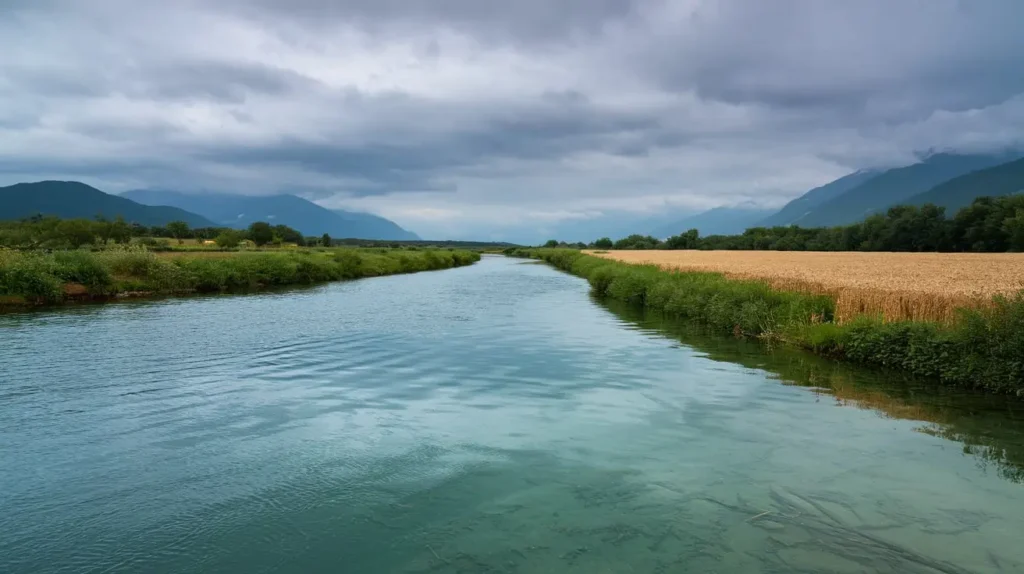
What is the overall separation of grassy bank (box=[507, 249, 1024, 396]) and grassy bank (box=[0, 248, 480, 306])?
31.3 m

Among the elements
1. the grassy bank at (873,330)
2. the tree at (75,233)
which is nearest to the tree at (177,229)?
the tree at (75,233)

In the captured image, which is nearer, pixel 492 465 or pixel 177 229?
pixel 492 465

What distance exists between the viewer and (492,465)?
371 inches

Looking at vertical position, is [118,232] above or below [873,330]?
above

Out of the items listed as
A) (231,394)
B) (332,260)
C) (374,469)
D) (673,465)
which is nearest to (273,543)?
(374,469)

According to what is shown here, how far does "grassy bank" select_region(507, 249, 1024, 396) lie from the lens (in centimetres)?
1301

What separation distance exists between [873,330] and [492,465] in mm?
12819

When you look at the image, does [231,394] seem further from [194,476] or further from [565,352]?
[565,352]

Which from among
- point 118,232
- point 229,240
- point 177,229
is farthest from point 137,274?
point 177,229

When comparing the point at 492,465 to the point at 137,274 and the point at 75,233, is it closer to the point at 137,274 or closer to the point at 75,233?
the point at 137,274

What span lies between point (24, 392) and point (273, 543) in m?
10.4

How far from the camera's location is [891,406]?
42.8 ft

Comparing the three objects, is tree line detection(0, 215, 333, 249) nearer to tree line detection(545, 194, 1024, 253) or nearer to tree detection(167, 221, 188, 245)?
tree detection(167, 221, 188, 245)

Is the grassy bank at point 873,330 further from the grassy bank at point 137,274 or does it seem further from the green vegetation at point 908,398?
the grassy bank at point 137,274
